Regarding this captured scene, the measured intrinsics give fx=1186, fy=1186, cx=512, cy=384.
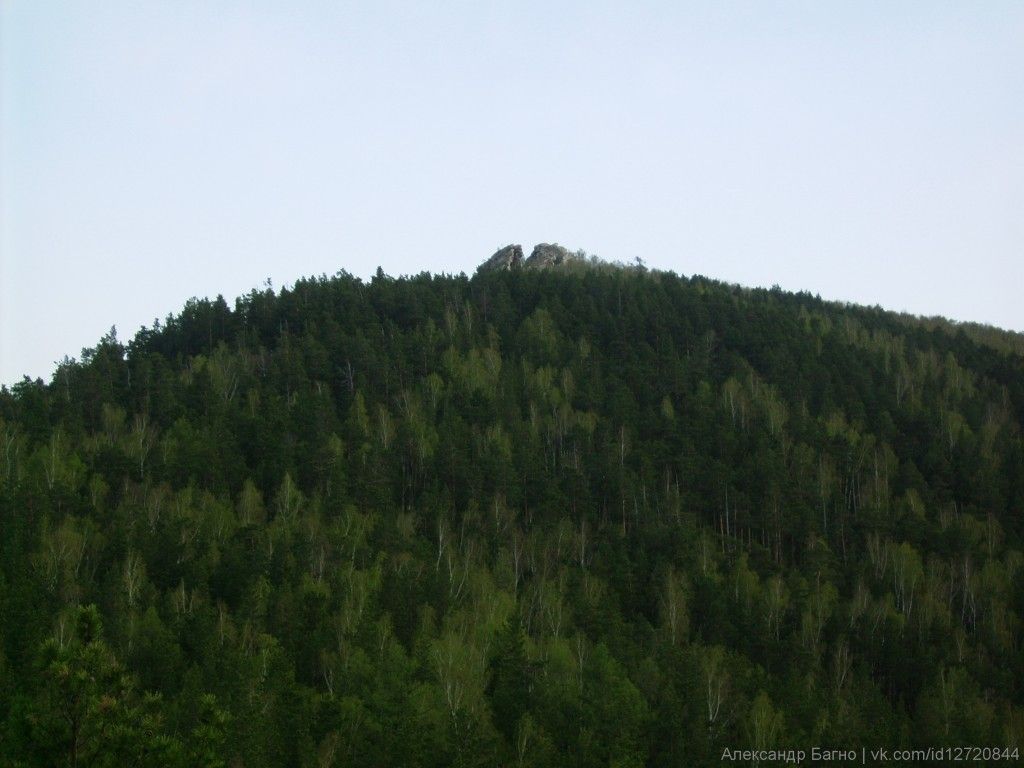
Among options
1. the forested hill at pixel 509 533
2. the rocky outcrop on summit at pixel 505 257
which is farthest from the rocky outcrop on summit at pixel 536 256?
the forested hill at pixel 509 533

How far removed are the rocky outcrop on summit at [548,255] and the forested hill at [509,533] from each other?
130 ft

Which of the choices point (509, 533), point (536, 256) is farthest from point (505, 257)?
point (509, 533)

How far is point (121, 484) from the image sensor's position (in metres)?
82.0

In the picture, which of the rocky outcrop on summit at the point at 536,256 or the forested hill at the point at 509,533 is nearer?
the forested hill at the point at 509,533

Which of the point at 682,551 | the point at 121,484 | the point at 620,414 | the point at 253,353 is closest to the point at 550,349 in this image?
the point at 620,414

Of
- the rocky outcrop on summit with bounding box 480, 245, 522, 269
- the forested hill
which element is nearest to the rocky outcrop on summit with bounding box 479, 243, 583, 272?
the rocky outcrop on summit with bounding box 480, 245, 522, 269

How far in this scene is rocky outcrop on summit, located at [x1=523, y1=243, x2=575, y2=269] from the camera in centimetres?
17700

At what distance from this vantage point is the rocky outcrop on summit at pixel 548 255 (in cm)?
17700

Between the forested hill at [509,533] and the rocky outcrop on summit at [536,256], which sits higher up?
the rocky outcrop on summit at [536,256]

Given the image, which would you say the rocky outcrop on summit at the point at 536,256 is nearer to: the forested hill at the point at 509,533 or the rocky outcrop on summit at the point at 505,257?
the rocky outcrop on summit at the point at 505,257

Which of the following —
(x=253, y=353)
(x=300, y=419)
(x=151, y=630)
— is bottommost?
(x=151, y=630)

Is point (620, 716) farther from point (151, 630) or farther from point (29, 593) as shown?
point (29, 593)

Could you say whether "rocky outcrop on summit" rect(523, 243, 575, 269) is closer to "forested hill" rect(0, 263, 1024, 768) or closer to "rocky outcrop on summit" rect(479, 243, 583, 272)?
"rocky outcrop on summit" rect(479, 243, 583, 272)

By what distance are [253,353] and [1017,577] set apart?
69986 millimetres
